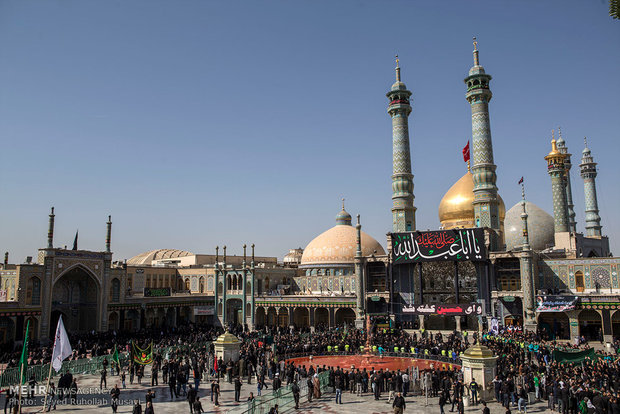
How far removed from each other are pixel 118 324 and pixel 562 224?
Result: 42390 millimetres

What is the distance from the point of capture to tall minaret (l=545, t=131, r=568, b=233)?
4719cm

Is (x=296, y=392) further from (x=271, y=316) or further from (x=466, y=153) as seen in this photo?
(x=466, y=153)

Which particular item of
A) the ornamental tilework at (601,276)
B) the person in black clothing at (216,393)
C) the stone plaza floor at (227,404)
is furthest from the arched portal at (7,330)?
the ornamental tilework at (601,276)

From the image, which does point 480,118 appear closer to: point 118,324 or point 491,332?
point 491,332

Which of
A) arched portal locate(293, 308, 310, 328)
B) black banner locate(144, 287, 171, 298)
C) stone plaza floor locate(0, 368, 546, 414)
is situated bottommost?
stone plaza floor locate(0, 368, 546, 414)

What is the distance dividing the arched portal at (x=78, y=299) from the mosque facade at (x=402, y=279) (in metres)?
0.08

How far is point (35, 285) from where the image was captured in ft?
119

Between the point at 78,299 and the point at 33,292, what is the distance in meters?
5.85

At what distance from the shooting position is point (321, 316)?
48.7 m

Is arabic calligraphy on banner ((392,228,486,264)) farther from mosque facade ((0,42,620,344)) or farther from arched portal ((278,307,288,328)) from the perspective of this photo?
arched portal ((278,307,288,328))

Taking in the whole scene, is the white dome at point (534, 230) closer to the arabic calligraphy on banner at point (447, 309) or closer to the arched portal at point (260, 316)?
the arabic calligraphy on banner at point (447, 309)

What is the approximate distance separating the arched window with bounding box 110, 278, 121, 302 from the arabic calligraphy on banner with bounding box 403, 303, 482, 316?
24568mm

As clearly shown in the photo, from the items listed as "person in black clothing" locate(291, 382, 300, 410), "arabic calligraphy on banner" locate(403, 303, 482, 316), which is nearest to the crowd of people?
"person in black clothing" locate(291, 382, 300, 410)

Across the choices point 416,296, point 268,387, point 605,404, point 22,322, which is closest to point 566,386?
point 605,404
